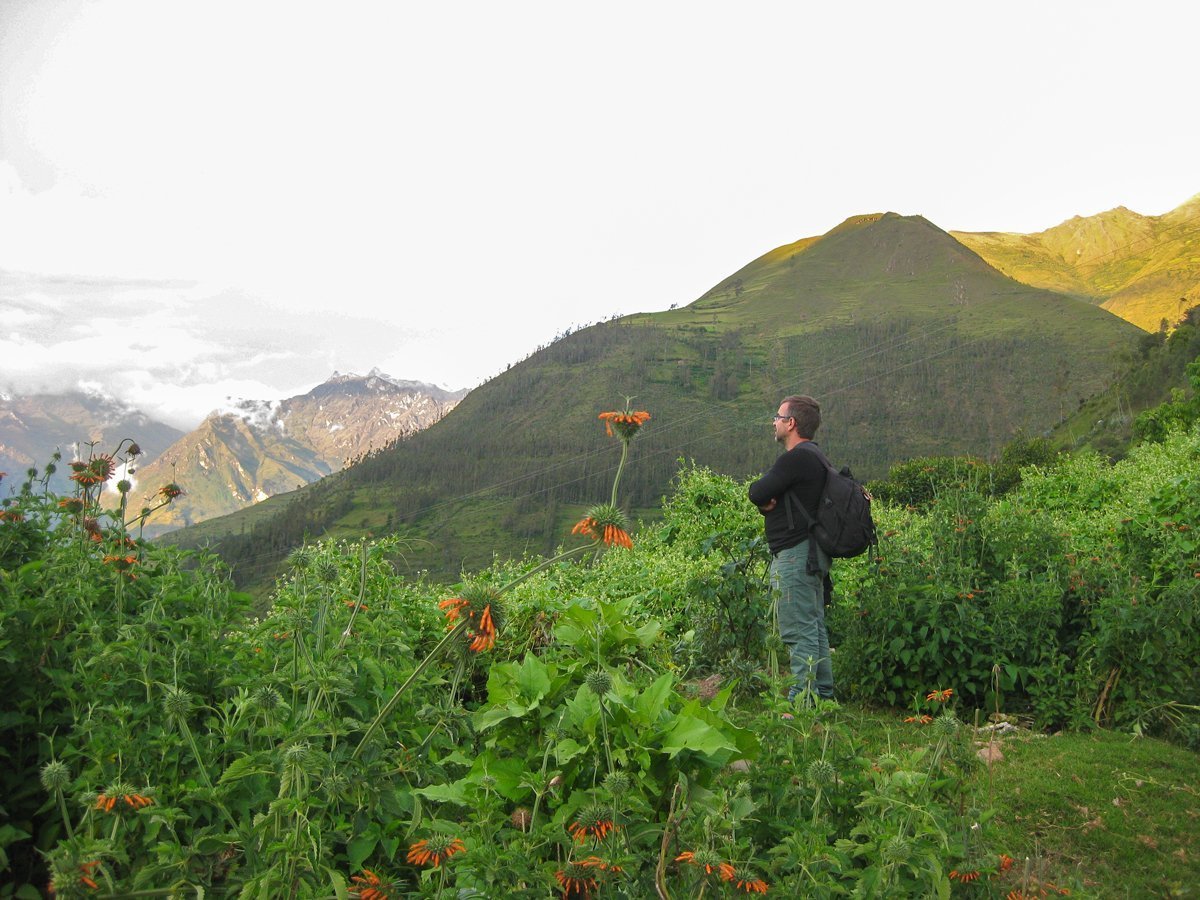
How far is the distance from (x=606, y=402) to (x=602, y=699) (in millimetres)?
145506

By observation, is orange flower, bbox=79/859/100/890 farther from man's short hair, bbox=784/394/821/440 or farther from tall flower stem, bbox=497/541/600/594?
man's short hair, bbox=784/394/821/440

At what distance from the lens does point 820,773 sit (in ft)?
6.00

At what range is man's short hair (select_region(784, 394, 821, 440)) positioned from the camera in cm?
502

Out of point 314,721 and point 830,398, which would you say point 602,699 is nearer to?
point 314,721

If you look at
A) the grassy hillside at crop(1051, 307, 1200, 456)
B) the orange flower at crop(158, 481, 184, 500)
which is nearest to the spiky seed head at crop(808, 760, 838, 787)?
the orange flower at crop(158, 481, 184, 500)

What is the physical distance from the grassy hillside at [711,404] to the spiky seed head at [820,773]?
8218cm

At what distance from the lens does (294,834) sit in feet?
5.15

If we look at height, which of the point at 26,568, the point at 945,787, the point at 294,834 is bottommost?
the point at 945,787

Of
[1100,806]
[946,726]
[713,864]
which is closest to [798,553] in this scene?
[1100,806]

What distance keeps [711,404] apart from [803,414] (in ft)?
450

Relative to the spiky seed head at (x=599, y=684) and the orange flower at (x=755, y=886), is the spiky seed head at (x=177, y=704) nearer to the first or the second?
the spiky seed head at (x=599, y=684)

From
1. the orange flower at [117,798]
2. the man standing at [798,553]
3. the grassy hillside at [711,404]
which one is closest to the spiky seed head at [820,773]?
the orange flower at [117,798]

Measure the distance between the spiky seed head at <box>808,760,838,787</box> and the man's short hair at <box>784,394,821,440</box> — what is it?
334 cm

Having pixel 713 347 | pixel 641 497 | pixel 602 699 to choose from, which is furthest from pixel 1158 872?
pixel 713 347
